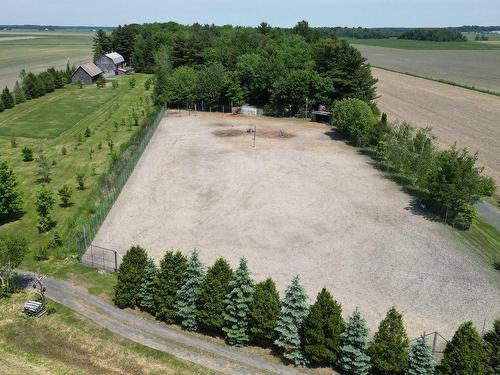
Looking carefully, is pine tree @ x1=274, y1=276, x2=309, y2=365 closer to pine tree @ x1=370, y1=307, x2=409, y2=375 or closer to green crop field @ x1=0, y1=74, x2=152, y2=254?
pine tree @ x1=370, y1=307, x2=409, y2=375

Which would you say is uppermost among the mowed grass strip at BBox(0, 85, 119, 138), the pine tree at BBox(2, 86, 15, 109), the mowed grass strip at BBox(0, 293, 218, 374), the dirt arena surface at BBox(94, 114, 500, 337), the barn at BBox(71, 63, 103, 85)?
the barn at BBox(71, 63, 103, 85)

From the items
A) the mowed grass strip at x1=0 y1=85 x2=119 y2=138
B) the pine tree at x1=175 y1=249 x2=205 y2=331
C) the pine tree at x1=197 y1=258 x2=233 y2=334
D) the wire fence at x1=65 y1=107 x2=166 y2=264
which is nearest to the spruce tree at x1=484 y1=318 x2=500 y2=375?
the pine tree at x1=197 y1=258 x2=233 y2=334

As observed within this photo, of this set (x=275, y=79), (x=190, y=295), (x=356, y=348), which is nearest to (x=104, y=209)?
(x=190, y=295)

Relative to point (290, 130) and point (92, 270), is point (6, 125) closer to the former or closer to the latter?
point (290, 130)

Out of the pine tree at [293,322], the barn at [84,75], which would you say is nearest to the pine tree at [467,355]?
the pine tree at [293,322]

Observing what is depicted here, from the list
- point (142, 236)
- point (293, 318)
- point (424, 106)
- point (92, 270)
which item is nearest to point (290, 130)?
point (424, 106)

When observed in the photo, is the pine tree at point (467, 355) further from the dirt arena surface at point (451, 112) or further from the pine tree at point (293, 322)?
the dirt arena surface at point (451, 112)

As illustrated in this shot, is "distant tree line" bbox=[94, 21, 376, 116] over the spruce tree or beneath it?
over

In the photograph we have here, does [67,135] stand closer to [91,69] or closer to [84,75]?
[84,75]
